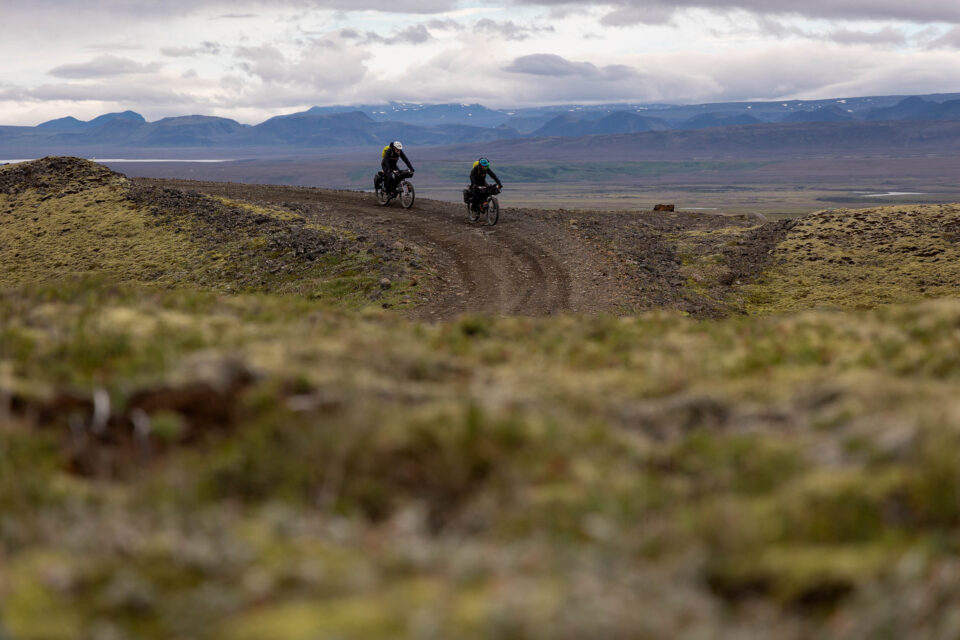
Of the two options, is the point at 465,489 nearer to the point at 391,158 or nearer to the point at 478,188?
the point at 478,188

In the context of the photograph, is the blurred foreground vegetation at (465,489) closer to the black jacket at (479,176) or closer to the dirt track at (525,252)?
the dirt track at (525,252)

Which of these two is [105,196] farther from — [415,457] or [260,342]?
[415,457]

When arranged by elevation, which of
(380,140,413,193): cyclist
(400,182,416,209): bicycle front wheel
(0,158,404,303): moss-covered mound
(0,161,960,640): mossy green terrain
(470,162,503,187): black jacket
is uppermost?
(380,140,413,193): cyclist

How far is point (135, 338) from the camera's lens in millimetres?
8375

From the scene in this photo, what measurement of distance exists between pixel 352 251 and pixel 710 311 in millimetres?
13576

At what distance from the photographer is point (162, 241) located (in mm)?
33094

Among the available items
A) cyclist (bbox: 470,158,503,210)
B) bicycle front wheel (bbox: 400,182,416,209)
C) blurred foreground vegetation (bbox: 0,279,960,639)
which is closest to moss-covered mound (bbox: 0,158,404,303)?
bicycle front wheel (bbox: 400,182,416,209)

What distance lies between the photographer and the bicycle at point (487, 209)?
33.0 m

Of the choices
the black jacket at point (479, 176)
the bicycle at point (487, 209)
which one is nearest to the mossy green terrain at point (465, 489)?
the black jacket at point (479, 176)

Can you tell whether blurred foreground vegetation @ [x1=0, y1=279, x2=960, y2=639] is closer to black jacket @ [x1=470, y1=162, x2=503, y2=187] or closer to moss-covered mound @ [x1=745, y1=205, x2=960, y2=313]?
moss-covered mound @ [x1=745, y1=205, x2=960, y2=313]

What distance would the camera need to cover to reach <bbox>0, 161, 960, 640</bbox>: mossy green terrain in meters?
3.72

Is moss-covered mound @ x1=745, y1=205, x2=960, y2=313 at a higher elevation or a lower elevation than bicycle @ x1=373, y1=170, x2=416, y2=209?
lower

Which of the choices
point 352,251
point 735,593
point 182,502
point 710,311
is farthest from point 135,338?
point 710,311

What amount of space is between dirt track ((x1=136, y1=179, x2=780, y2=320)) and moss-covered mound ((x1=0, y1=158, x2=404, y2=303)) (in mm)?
2022
